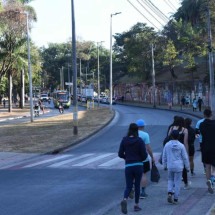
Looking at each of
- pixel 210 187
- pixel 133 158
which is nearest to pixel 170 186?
pixel 133 158

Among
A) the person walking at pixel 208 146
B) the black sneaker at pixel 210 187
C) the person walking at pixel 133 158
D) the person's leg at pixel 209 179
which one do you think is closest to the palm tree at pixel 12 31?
the person walking at pixel 208 146

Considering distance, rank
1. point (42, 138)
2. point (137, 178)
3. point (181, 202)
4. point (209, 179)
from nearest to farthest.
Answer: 1. point (137, 178)
2. point (181, 202)
3. point (209, 179)
4. point (42, 138)

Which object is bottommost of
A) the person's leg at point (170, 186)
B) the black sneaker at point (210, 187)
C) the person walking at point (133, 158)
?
the black sneaker at point (210, 187)

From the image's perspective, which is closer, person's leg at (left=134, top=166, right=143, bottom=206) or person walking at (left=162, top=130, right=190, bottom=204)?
person's leg at (left=134, top=166, right=143, bottom=206)

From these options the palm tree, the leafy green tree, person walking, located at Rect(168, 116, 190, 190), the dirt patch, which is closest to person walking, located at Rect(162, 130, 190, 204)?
person walking, located at Rect(168, 116, 190, 190)

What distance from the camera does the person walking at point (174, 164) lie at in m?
9.44

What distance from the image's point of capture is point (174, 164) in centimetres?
944

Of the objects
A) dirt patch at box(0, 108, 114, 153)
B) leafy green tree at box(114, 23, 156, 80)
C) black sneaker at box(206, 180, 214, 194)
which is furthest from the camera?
leafy green tree at box(114, 23, 156, 80)

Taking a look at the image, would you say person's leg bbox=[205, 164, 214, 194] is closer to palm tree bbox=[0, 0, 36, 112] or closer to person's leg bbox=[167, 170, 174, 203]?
person's leg bbox=[167, 170, 174, 203]

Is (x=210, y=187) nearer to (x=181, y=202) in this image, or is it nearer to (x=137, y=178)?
(x=181, y=202)

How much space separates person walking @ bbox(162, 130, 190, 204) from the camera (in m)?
9.44

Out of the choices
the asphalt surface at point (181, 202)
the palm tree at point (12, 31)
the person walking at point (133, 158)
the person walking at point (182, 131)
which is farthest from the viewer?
the palm tree at point (12, 31)

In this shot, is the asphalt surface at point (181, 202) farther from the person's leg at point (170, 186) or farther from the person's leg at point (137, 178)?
the person's leg at point (137, 178)

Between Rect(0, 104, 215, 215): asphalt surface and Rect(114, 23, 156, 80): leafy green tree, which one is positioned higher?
Rect(114, 23, 156, 80): leafy green tree
